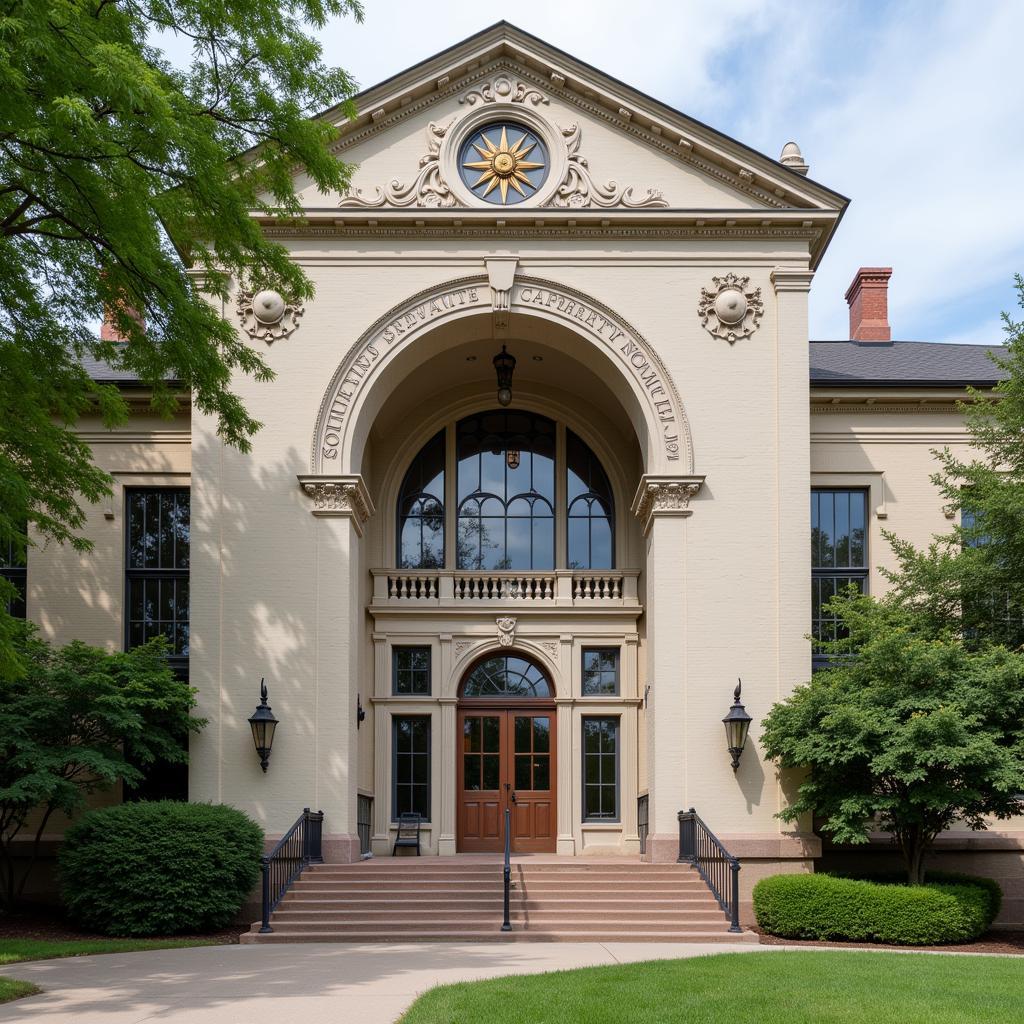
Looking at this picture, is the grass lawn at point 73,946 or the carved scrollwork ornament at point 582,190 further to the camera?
the carved scrollwork ornament at point 582,190

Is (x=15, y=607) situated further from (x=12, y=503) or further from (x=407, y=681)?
(x=12, y=503)

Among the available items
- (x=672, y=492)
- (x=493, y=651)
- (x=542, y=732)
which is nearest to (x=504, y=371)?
(x=672, y=492)

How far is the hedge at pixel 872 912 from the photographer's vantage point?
16.2 m

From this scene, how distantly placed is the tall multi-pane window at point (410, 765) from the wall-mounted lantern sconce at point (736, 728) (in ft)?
19.7

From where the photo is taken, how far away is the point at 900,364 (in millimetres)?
23188

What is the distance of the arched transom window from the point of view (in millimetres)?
23141

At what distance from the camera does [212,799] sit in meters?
18.6

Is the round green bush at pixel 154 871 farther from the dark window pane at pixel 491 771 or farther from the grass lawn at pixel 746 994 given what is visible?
the grass lawn at pixel 746 994

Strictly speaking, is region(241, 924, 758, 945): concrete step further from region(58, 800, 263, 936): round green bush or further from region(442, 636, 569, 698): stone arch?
region(442, 636, 569, 698): stone arch

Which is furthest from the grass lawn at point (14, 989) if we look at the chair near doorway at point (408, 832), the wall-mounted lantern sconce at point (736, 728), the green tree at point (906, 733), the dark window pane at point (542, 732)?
the dark window pane at point (542, 732)

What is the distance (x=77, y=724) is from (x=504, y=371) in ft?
28.5

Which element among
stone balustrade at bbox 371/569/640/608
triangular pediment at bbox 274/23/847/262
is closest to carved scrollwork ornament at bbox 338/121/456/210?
triangular pediment at bbox 274/23/847/262

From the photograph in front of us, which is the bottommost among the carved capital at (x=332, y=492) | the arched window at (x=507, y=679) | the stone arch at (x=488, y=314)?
the arched window at (x=507, y=679)

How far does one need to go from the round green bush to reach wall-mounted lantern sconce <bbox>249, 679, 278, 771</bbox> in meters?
1.55
